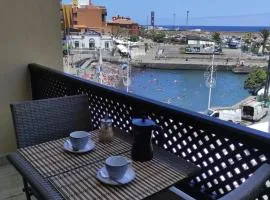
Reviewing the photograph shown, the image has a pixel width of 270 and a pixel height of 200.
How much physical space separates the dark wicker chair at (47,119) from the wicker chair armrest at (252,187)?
4.21 ft

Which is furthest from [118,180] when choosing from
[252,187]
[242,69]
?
[242,69]

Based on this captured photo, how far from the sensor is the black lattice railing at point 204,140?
1327 millimetres

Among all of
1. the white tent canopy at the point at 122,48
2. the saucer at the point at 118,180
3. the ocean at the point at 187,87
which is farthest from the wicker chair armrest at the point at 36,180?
the ocean at the point at 187,87

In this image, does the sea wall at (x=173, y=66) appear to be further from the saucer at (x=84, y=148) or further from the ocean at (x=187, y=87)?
the saucer at (x=84, y=148)

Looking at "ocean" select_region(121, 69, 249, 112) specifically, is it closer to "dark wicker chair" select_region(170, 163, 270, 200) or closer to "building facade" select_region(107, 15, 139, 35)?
"building facade" select_region(107, 15, 139, 35)

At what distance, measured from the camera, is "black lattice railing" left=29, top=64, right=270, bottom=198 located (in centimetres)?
133

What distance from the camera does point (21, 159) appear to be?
149cm

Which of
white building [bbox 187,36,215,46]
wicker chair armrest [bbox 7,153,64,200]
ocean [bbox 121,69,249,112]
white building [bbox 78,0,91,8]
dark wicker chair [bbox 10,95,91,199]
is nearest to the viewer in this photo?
wicker chair armrest [bbox 7,153,64,200]

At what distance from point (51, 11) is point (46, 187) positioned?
248 centimetres

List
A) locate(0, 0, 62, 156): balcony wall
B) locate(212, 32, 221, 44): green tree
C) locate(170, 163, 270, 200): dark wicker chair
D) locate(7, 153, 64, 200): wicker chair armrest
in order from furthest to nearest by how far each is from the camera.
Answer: locate(212, 32, 221, 44): green tree
locate(0, 0, 62, 156): balcony wall
locate(7, 153, 64, 200): wicker chair armrest
locate(170, 163, 270, 200): dark wicker chair

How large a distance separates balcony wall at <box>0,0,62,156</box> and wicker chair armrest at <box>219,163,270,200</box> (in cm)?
269

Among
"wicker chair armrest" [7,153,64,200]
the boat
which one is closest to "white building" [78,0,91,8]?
"wicker chair armrest" [7,153,64,200]

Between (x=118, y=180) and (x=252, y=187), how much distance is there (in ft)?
1.82

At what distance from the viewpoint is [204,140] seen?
1569 mm
